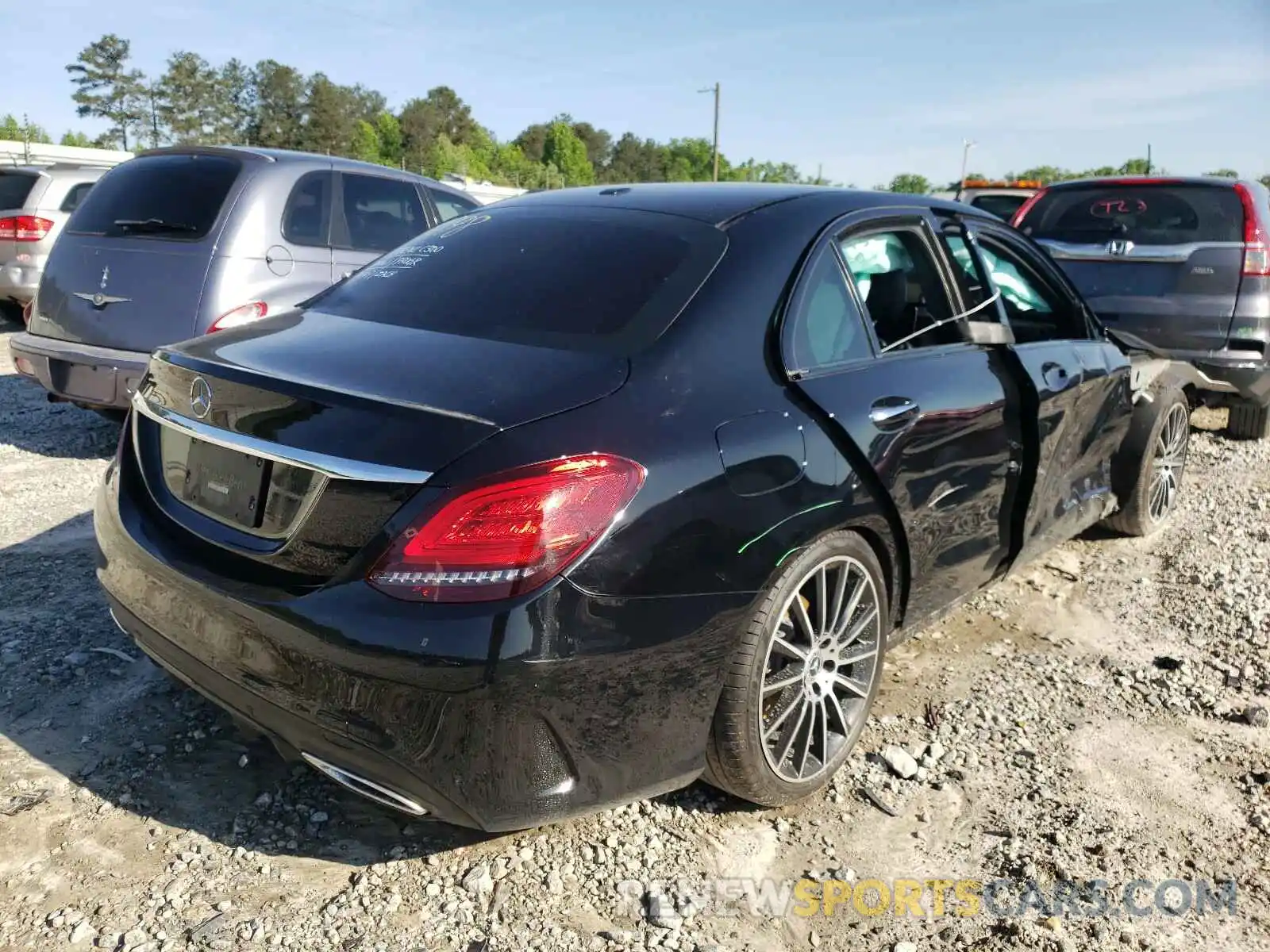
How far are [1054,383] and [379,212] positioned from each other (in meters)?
4.50

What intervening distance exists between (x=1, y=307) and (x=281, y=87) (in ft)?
265

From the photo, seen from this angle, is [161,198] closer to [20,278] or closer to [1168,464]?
[20,278]

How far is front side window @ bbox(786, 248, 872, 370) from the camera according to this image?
269 centimetres

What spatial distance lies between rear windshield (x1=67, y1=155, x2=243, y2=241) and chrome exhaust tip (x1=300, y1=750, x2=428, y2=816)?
4.07 meters

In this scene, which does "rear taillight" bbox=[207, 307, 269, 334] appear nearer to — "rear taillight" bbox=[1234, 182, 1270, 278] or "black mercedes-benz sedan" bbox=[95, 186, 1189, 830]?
"black mercedes-benz sedan" bbox=[95, 186, 1189, 830]

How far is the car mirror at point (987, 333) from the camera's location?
327 cm

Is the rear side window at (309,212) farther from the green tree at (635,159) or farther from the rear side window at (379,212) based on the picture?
the green tree at (635,159)

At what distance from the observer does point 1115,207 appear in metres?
7.11

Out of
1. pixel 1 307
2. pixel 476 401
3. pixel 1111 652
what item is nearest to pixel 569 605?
pixel 476 401

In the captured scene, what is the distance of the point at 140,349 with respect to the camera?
5.23 meters

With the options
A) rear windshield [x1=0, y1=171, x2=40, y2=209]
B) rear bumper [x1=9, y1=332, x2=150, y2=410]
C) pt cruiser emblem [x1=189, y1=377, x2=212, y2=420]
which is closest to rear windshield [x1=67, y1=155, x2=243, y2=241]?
rear bumper [x1=9, y1=332, x2=150, y2=410]

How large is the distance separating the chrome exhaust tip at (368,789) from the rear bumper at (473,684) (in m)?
0.02

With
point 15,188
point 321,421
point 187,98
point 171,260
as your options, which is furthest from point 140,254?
point 187,98

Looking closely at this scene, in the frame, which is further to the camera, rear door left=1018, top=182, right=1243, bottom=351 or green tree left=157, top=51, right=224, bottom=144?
green tree left=157, top=51, right=224, bottom=144
